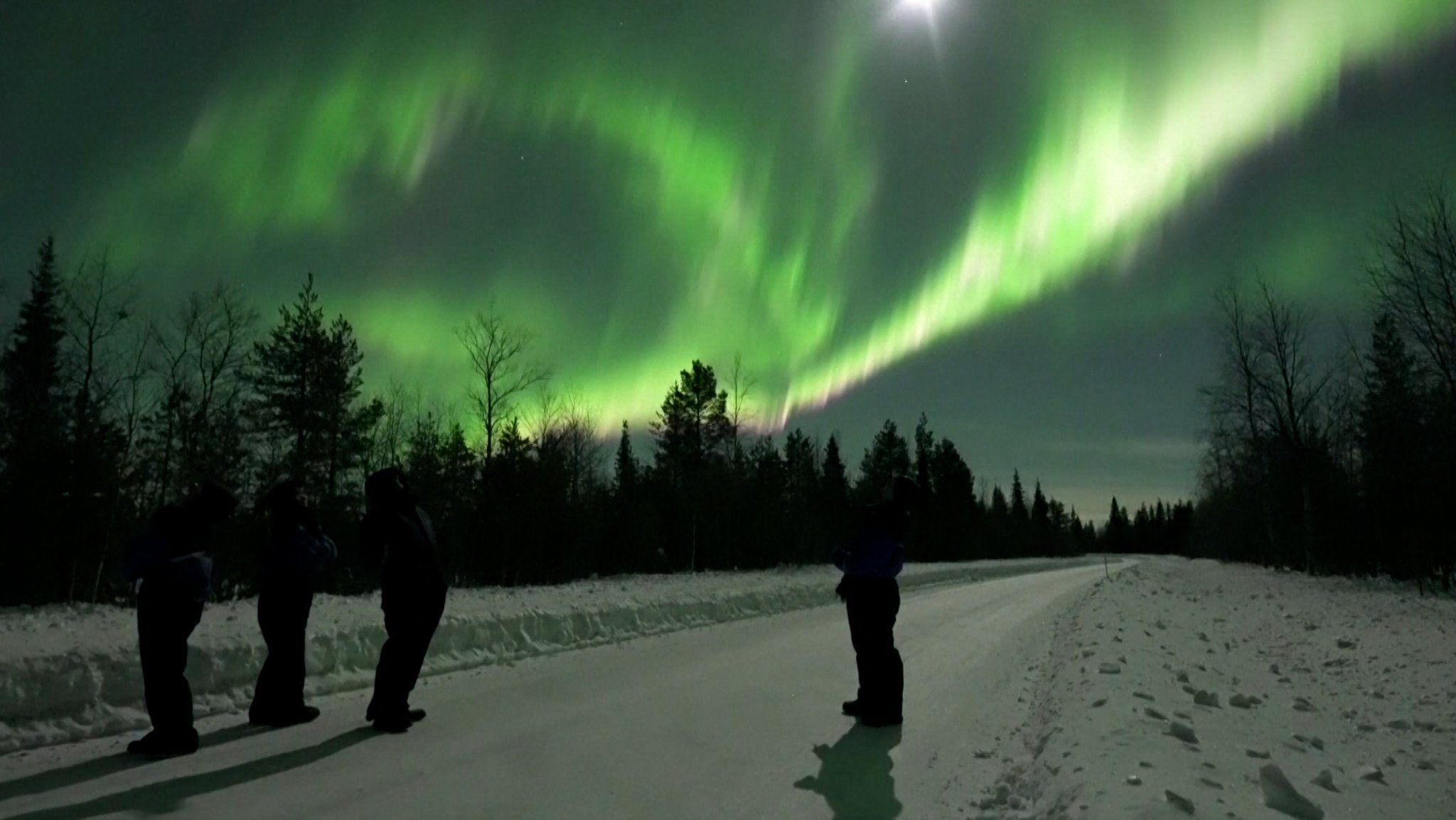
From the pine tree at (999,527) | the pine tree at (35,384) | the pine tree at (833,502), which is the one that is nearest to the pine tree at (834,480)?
the pine tree at (833,502)

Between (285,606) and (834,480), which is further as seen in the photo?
(834,480)

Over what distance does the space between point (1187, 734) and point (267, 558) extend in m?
7.37

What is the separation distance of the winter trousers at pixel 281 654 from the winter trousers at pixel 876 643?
4733mm

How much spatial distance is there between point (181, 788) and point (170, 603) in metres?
1.52

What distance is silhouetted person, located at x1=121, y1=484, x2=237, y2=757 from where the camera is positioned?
552 cm

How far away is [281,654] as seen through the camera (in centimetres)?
657

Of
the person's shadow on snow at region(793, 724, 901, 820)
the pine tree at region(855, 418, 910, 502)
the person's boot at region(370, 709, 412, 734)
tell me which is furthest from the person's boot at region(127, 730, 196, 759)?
the pine tree at region(855, 418, 910, 502)

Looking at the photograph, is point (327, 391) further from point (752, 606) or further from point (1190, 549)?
point (1190, 549)

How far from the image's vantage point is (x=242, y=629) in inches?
333

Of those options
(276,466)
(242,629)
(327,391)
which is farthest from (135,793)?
(327,391)

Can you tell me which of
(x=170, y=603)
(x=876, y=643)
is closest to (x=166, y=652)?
(x=170, y=603)

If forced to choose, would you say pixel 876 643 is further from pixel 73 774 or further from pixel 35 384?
pixel 35 384

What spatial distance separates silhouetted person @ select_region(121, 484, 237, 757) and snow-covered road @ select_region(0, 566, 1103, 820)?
0.24 m

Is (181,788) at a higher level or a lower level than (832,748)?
higher
